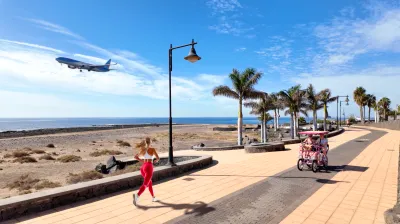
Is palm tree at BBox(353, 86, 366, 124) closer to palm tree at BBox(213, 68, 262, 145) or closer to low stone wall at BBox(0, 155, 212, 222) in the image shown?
palm tree at BBox(213, 68, 262, 145)

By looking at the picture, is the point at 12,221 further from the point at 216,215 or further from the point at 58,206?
the point at 216,215

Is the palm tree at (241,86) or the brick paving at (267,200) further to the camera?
the palm tree at (241,86)

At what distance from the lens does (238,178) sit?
989 centimetres

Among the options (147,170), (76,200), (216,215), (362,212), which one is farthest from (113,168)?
(362,212)

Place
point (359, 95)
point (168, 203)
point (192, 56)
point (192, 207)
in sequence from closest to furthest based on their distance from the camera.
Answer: point (192, 207) < point (168, 203) < point (192, 56) < point (359, 95)

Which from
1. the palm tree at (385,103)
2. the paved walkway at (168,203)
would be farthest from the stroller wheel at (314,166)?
the palm tree at (385,103)

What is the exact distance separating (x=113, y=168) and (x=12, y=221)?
922 centimetres

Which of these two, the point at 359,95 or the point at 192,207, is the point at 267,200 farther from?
the point at 359,95

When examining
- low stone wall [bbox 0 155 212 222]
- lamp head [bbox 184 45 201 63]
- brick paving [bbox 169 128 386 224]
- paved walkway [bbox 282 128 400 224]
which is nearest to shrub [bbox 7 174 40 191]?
low stone wall [bbox 0 155 212 222]

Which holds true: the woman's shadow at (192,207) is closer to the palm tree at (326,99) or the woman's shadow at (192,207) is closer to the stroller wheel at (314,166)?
the stroller wheel at (314,166)

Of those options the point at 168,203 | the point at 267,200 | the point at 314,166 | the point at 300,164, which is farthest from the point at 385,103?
the point at 168,203

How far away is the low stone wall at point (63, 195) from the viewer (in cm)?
581

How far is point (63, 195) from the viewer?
22.0 ft

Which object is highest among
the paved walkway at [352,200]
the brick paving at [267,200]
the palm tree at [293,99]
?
the palm tree at [293,99]
